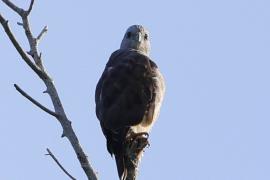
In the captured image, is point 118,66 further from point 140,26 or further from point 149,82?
point 140,26

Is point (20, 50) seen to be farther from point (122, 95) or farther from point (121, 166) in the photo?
point (122, 95)

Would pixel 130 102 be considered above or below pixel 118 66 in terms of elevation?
below

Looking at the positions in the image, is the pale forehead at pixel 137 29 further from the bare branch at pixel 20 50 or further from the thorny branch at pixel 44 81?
the bare branch at pixel 20 50

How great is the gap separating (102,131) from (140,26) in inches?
137

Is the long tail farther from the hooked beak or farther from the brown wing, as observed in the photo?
the hooked beak

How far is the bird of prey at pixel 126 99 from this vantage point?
6582mm

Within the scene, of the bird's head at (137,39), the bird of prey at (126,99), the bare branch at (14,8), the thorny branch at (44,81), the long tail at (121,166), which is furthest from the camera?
the bird's head at (137,39)

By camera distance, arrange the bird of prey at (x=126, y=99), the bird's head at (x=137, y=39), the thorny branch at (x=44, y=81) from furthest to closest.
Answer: the bird's head at (x=137, y=39) < the bird of prey at (x=126, y=99) < the thorny branch at (x=44, y=81)

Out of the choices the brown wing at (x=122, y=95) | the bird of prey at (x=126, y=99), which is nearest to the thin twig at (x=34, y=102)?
the bird of prey at (x=126, y=99)

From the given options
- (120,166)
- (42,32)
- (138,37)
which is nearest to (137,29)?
(138,37)

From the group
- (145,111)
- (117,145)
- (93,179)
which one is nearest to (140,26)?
(145,111)

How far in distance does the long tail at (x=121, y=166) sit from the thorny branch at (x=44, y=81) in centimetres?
149

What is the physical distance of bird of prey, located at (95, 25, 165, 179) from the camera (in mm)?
6582

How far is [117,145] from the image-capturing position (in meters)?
6.41
